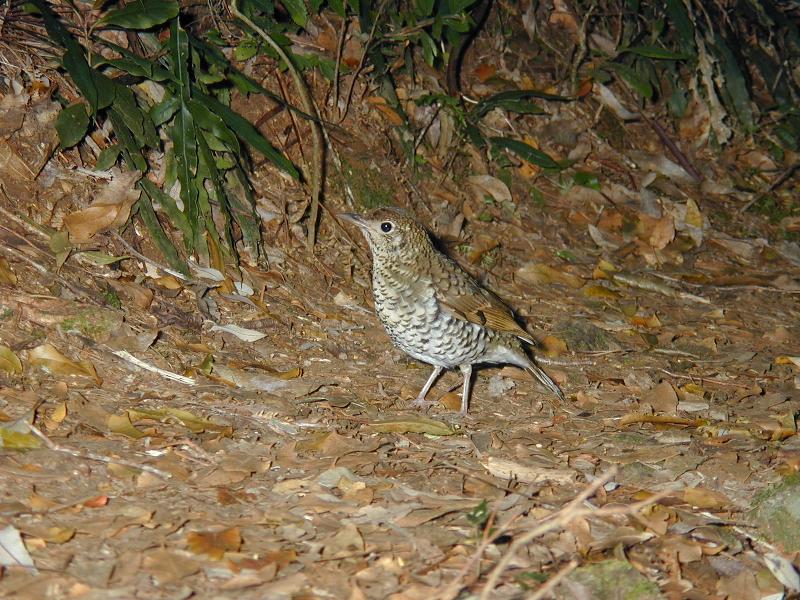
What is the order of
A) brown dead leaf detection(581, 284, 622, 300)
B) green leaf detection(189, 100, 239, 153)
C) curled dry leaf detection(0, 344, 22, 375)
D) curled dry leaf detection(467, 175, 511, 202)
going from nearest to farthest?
curled dry leaf detection(0, 344, 22, 375) → green leaf detection(189, 100, 239, 153) → brown dead leaf detection(581, 284, 622, 300) → curled dry leaf detection(467, 175, 511, 202)

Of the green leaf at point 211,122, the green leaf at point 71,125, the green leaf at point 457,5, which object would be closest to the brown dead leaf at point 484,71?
the green leaf at point 457,5

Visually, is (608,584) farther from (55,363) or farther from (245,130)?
(245,130)

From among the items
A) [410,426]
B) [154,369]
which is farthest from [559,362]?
[154,369]

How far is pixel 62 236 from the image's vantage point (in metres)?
5.20

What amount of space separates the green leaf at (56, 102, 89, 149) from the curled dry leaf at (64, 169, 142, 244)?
34cm

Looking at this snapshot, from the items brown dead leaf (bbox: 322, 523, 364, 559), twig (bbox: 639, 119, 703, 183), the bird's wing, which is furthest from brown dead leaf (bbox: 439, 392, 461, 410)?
twig (bbox: 639, 119, 703, 183)

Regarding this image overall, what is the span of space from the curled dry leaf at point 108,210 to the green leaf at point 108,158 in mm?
93

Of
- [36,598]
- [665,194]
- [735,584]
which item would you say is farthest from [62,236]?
[665,194]

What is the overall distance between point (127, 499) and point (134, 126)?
2468 millimetres

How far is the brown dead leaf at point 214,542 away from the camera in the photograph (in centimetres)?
333

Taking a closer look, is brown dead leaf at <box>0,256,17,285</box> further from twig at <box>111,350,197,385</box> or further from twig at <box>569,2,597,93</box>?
twig at <box>569,2,597,93</box>

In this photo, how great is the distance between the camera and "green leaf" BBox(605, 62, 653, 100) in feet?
26.5

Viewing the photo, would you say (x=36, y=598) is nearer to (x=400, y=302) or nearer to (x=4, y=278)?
(x=4, y=278)

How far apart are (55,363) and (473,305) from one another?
2223 millimetres
